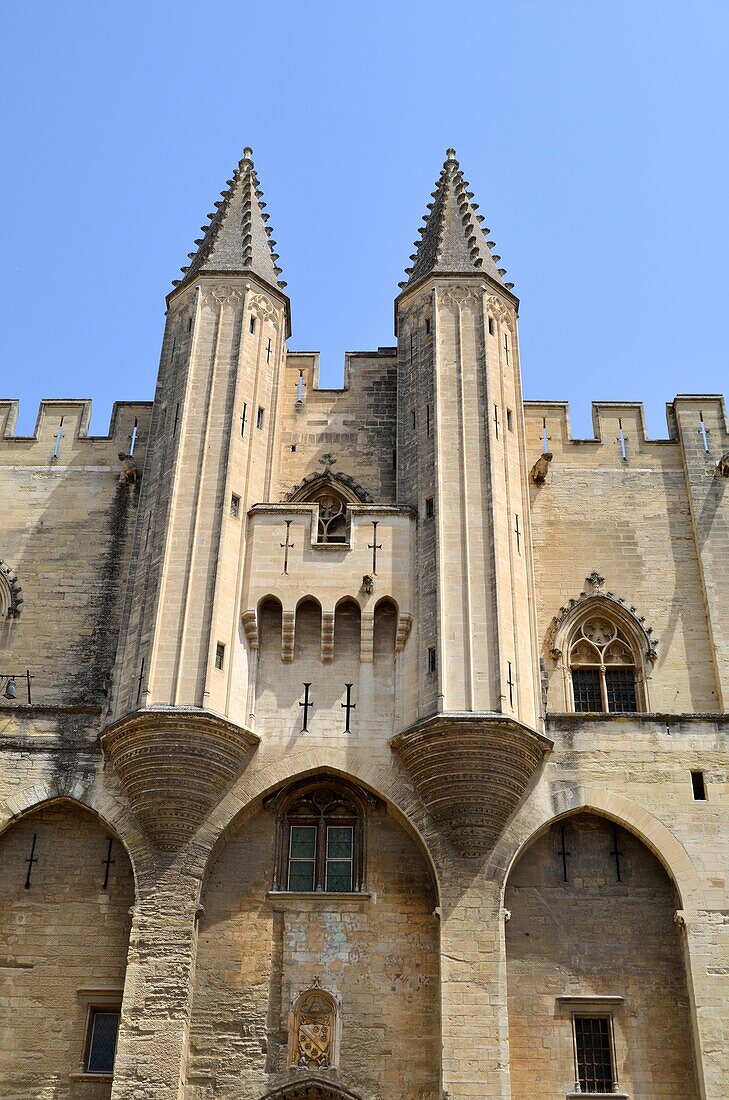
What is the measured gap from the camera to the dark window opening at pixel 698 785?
61.4 ft

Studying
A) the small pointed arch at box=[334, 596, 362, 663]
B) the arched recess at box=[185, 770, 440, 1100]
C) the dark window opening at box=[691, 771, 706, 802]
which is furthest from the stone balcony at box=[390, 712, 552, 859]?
A: the dark window opening at box=[691, 771, 706, 802]

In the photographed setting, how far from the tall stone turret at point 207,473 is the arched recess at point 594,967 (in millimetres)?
4977

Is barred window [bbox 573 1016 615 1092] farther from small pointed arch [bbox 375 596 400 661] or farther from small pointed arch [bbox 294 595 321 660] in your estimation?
small pointed arch [bbox 294 595 321 660]

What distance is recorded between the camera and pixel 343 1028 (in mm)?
17516

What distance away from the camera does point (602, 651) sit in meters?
21.8

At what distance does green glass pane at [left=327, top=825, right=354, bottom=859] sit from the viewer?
19.0 m

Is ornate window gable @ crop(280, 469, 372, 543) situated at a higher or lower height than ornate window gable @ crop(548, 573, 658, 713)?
higher

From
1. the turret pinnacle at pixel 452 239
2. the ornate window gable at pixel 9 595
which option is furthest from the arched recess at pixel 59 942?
the turret pinnacle at pixel 452 239

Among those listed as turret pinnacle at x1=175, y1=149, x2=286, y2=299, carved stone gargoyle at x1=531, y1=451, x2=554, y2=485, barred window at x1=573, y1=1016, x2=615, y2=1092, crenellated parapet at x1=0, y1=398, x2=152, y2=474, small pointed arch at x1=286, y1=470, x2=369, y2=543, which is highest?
turret pinnacle at x1=175, y1=149, x2=286, y2=299

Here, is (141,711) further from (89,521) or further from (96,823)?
(89,521)

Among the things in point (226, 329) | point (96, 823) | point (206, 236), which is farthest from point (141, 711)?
point (206, 236)

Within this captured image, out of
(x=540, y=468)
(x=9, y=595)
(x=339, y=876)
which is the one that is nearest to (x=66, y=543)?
(x=9, y=595)

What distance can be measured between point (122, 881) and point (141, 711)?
2.64 metres

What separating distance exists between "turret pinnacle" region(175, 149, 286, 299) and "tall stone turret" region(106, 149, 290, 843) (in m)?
0.03
